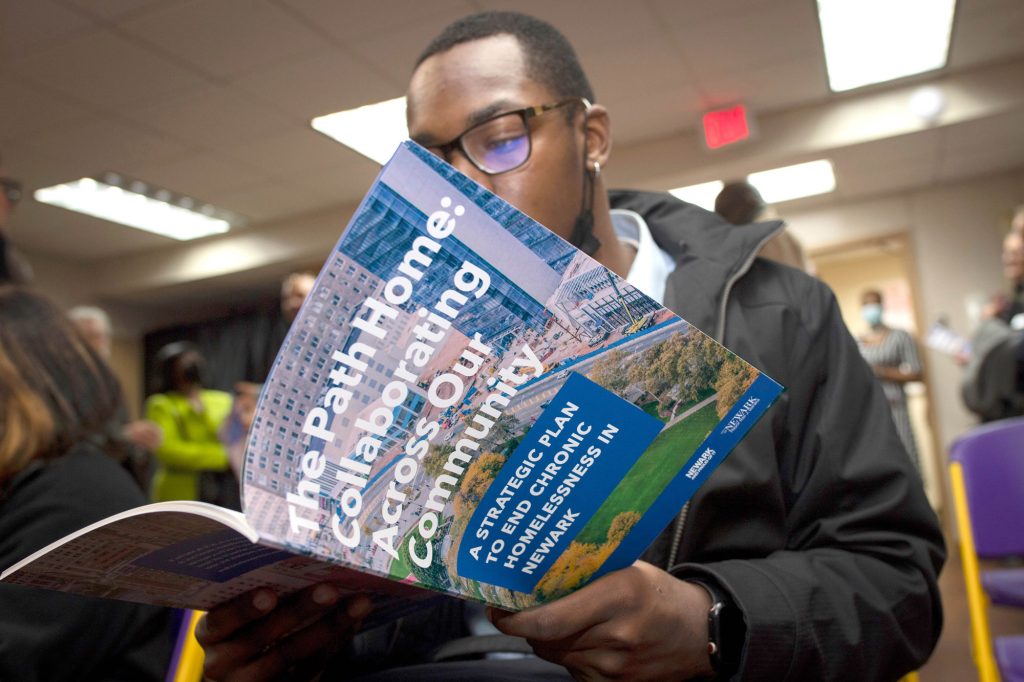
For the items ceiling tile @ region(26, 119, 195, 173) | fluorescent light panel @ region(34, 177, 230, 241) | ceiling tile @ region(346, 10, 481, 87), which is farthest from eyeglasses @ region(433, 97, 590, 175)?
fluorescent light panel @ region(34, 177, 230, 241)

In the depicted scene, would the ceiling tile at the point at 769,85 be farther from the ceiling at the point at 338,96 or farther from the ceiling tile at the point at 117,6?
the ceiling tile at the point at 117,6

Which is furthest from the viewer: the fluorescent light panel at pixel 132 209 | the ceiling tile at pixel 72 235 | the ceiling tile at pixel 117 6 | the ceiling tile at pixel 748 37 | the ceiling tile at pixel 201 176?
the ceiling tile at pixel 72 235

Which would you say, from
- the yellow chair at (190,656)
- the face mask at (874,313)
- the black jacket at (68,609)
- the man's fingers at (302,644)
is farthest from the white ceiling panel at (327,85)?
the man's fingers at (302,644)

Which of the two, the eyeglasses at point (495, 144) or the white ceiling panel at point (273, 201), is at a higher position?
the white ceiling panel at point (273, 201)

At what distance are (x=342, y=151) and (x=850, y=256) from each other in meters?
6.02

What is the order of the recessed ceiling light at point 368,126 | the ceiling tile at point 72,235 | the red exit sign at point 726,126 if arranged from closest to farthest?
the recessed ceiling light at point 368,126 < the red exit sign at point 726,126 < the ceiling tile at point 72,235

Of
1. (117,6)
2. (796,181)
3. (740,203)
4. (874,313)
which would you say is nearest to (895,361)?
(874,313)

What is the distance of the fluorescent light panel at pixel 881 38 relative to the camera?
3.45 metres

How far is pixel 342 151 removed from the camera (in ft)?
14.5

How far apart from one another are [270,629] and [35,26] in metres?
3.17

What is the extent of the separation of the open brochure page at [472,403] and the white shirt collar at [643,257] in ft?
1.29

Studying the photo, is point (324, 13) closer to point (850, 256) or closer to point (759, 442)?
point (759, 442)

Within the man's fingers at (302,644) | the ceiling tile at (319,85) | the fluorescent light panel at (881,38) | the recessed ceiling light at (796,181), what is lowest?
the man's fingers at (302,644)

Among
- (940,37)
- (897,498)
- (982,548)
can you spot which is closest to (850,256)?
(940,37)
